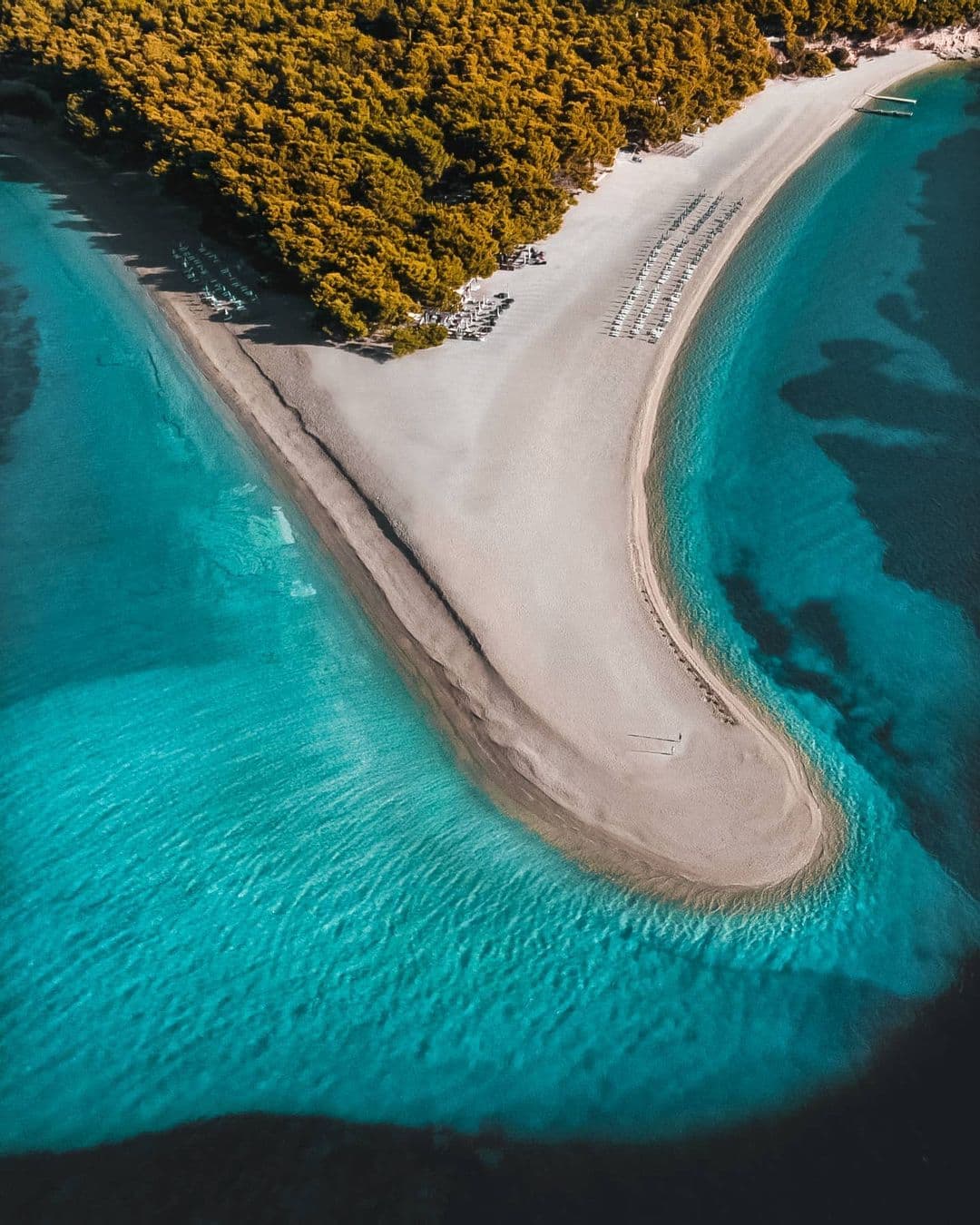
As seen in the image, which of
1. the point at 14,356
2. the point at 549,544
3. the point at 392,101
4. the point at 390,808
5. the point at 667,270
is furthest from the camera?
the point at 392,101

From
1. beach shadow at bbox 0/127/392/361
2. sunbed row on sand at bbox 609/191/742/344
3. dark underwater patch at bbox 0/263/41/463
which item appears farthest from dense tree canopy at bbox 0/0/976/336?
dark underwater patch at bbox 0/263/41/463

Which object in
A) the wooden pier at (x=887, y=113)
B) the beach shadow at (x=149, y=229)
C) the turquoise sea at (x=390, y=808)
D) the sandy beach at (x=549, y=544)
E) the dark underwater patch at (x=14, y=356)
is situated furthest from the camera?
the wooden pier at (x=887, y=113)

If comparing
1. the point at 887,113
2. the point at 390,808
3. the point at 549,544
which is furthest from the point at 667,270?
the point at 390,808

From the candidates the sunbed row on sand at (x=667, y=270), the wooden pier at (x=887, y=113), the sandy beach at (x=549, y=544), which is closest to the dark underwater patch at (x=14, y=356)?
the sandy beach at (x=549, y=544)

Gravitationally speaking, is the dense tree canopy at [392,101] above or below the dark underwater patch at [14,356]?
above

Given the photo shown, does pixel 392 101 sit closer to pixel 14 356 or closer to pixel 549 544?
pixel 14 356

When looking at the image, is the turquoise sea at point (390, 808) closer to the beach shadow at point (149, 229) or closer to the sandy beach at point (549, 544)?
the sandy beach at point (549, 544)

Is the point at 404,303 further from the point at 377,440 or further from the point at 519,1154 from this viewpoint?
the point at 519,1154
